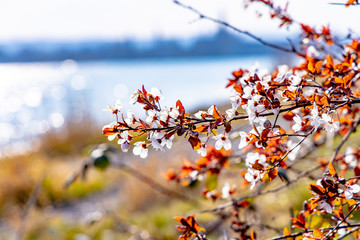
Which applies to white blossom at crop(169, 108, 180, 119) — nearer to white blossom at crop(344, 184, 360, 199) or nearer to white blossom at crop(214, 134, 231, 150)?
white blossom at crop(214, 134, 231, 150)

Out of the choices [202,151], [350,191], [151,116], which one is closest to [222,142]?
[202,151]

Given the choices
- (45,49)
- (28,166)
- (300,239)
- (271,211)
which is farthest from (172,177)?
(45,49)

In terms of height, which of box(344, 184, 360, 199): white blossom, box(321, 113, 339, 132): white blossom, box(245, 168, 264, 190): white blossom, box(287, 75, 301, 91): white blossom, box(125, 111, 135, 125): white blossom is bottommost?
box(344, 184, 360, 199): white blossom

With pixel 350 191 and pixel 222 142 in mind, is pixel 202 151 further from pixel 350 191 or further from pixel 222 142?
pixel 350 191

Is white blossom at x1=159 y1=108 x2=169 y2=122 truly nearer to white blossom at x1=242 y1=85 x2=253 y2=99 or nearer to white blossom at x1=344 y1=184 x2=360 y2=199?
white blossom at x1=242 y1=85 x2=253 y2=99

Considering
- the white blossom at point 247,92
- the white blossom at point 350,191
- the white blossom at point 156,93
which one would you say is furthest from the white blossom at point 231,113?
the white blossom at point 350,191

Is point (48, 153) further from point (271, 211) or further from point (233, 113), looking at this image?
point (233, 113)

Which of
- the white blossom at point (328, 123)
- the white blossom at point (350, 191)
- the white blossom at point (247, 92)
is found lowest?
the white blossom at point (350, 191)

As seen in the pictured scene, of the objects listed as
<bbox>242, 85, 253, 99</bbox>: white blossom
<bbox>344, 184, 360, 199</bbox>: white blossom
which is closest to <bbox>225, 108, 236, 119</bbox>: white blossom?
<bbox>242, 85, 253, 99</bbox>: white blossom

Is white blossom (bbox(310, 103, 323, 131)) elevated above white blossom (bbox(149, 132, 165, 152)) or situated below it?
above

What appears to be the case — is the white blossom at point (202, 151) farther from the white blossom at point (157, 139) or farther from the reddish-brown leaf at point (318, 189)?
the reddish-brown leaf at point (318, 189)

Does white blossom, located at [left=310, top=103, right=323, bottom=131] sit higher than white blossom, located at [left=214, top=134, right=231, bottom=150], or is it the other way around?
white blossom, located at [left=310, top=103, right=323, bottom=131]

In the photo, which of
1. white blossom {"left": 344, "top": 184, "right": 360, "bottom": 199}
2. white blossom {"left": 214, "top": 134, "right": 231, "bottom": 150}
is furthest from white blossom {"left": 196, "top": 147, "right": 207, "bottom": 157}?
white blossom {"left": 344, "top": 184, "right": 360, "bottom": 199}

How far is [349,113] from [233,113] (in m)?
0.69
